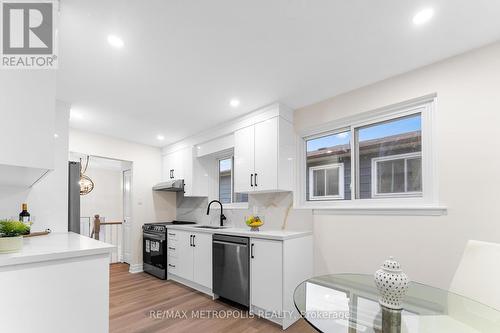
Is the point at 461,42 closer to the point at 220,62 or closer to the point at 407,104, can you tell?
the point at 407,104

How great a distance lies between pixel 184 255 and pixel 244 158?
5.78 ft

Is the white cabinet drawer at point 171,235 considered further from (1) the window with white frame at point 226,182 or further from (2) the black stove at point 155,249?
(1) the window with white frame at point 226,182

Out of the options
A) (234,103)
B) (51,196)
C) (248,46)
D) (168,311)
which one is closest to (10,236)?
(51,196)

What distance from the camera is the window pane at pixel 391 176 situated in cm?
238

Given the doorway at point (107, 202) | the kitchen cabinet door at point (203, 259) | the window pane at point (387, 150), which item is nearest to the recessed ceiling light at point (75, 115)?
the doorway at point (107, 202)

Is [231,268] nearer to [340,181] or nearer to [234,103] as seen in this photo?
[340,181]

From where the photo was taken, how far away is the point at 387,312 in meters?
1.26

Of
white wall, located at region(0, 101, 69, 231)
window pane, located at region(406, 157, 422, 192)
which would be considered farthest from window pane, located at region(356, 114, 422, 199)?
Result: white wall, located at region(0, 101, 69, 231)

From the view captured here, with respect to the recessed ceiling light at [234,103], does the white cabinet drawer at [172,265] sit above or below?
below

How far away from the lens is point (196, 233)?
11.5 ft

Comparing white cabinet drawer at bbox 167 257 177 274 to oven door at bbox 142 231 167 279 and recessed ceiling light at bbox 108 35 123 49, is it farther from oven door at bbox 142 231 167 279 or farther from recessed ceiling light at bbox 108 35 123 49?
recessed ceiling light at bbox 108 35 123 49

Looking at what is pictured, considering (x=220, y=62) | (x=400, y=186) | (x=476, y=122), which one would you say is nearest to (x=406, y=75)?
(x=476, y=122)

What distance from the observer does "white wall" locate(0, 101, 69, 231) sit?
7.38ft

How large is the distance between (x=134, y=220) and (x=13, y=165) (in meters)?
3.62
